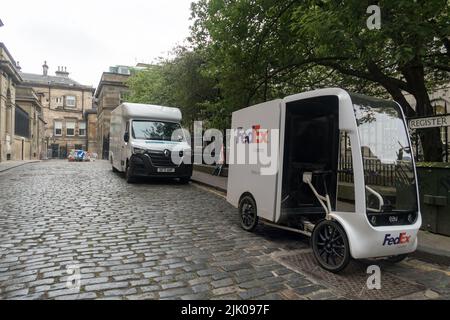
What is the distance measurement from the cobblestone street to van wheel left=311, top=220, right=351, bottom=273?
1.39 ft

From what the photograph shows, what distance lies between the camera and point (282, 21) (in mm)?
9562

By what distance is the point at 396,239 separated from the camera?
4176 millimetres

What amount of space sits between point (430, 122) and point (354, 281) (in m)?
3.69

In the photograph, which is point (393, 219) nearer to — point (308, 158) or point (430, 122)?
point (308, 158)

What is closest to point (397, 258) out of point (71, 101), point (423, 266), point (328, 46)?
point (423, 266)

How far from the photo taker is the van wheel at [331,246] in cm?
425

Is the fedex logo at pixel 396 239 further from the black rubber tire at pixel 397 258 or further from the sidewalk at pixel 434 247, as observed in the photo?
the sidewalk at pixel 434 247

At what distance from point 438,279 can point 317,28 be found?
14.6 ft

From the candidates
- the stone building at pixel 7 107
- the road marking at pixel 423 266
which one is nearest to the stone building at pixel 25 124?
the stone building at pixel 7 107

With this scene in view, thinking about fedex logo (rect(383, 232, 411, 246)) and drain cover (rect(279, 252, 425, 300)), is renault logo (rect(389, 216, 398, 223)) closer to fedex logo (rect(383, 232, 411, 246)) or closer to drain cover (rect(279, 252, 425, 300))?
fedex logo (rect(383, 232, 411, 246))

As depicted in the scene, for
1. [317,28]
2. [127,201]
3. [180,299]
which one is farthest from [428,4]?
[127,201]

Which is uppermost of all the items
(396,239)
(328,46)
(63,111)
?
(63,111)

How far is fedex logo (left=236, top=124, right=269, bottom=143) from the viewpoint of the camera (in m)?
5.79
